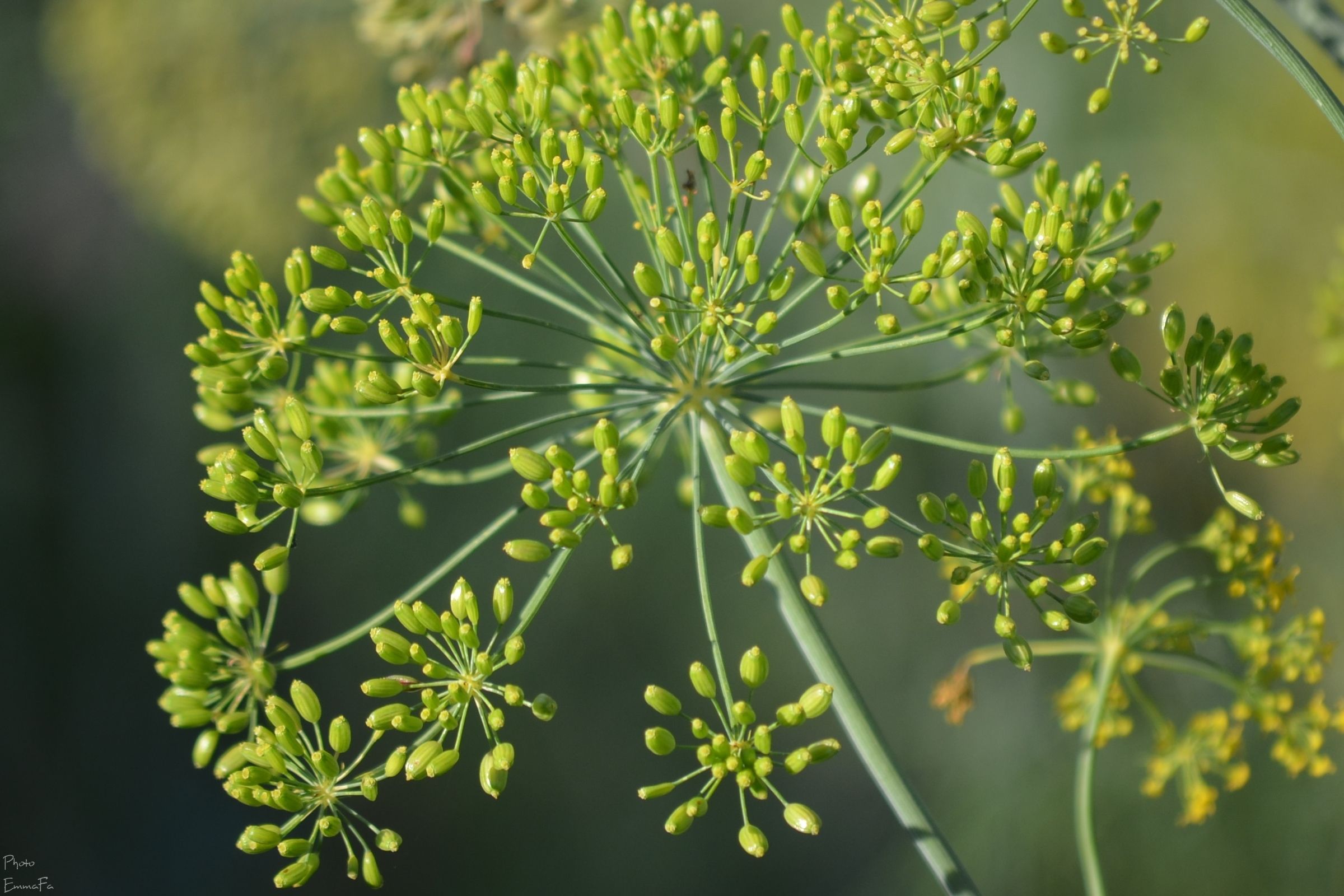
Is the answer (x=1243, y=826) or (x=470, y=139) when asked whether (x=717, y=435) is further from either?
(x=1243, y=826)

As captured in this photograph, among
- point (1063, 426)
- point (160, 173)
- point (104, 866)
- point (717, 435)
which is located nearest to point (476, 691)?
point (717, 435)

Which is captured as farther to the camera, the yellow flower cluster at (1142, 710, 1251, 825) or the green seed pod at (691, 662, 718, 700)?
the yellow flower cluster at (1142, 710, 1251, 825)

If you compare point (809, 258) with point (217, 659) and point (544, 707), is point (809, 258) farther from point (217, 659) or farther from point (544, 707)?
point (217, 659)

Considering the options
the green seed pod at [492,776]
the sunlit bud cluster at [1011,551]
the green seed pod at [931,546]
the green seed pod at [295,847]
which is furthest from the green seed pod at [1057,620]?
the green seed pod at [295,847]

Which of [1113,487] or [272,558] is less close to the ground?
[272,558]

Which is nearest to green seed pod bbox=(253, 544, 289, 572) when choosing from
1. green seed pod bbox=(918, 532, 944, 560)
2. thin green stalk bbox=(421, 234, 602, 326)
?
thin green stalk bbox=(421, 234, 602, 326)

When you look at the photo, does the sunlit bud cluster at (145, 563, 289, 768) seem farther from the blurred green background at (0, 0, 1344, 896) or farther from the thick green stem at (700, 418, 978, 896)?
the blurred green background at (0, 0, 1344, 896)

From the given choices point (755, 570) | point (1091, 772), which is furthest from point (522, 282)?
point (1091, 772)
